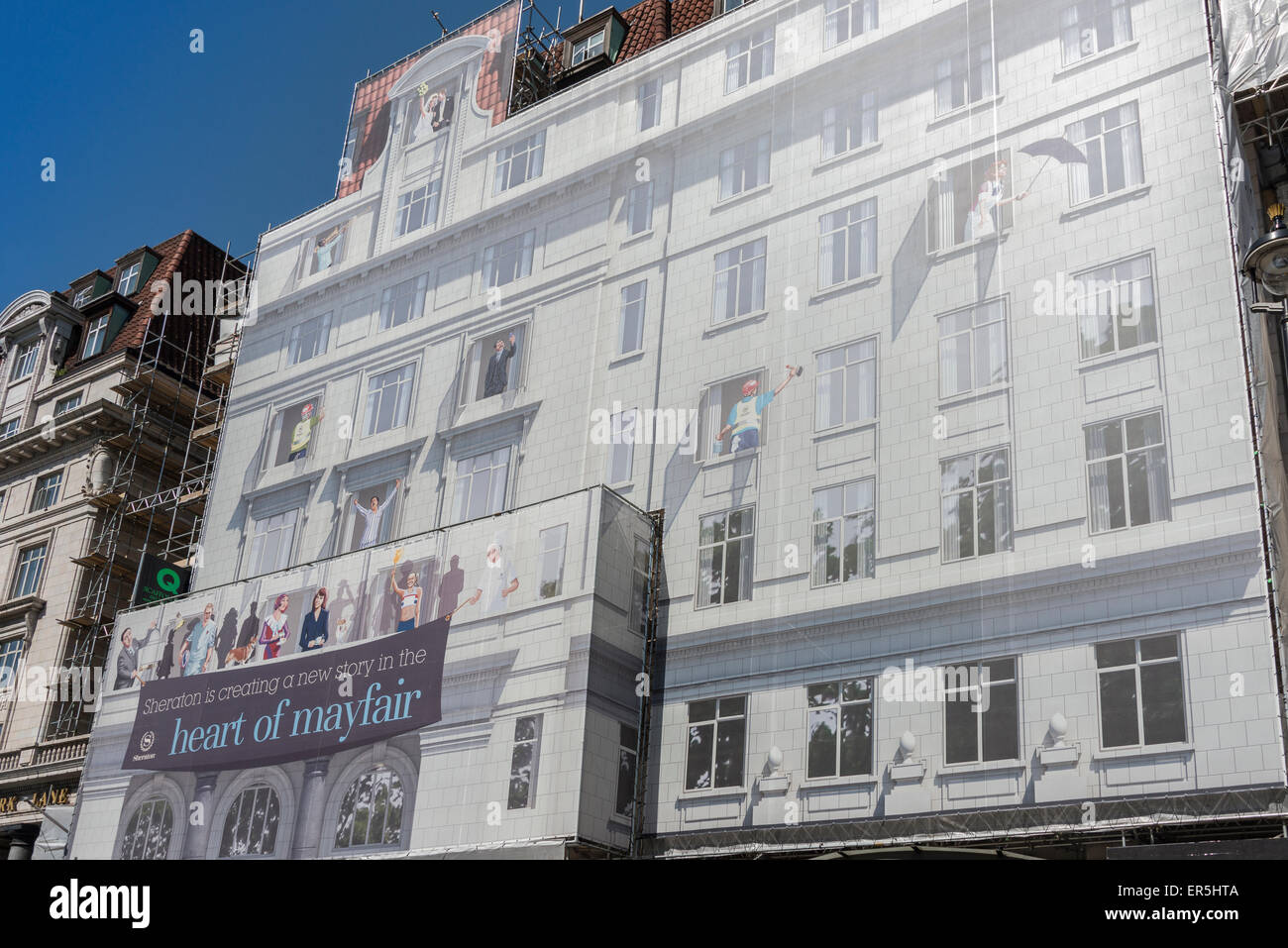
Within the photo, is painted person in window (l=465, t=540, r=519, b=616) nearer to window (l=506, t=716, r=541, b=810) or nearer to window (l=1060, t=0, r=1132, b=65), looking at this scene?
window (l=506, t=716, r=541, b=810)

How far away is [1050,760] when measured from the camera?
68.9 ft

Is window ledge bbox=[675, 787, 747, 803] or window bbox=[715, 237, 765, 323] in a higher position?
window bbox=[715, 237, 765, 323]

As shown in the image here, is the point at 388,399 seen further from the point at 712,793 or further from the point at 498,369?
the point at 712,793

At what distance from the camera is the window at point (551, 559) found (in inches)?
1037

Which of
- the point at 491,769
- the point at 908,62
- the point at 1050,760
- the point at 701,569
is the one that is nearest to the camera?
the point at 1050,760

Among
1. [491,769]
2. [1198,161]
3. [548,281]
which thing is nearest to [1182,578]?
[1198,161]

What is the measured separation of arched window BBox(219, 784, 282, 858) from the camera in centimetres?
2802

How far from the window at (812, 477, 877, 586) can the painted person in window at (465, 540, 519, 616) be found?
20.0 ft

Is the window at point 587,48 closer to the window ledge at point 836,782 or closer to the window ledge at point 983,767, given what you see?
the window ledge at point 836,782

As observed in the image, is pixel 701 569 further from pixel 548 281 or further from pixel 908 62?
pixel 908 62

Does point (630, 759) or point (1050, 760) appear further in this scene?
point (630, 759)

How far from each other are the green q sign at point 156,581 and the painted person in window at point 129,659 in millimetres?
3014

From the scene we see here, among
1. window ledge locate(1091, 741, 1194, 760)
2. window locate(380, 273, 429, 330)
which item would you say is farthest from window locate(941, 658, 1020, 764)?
window locate(380, 273, 429, 330)

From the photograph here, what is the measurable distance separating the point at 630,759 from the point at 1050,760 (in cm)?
806
